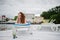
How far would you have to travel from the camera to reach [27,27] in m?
1.88

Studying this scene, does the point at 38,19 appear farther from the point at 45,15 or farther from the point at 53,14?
the point at 53,14

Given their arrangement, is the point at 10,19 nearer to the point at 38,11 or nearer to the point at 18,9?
the point at 18,9

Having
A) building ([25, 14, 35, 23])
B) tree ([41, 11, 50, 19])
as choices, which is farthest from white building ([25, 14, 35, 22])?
tree ([41, 11, 50, 19])

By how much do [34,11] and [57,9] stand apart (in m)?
0.30

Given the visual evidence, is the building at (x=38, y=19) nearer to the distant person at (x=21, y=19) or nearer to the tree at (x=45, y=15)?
the tree at (x=45, y=15)

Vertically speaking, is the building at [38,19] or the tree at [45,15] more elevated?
the tree at [45,15]

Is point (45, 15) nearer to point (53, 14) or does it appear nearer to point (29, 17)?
point (53, 14)

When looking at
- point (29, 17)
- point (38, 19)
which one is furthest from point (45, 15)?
point (29, 17)

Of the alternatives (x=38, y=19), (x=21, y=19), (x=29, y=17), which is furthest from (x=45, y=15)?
(x=21, y=19)

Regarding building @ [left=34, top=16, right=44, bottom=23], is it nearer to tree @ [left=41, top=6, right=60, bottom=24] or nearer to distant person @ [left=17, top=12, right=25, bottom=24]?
tree @ [left=41, top=6, right=60, bottom=24]

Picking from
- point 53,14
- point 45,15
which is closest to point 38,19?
point 45,15

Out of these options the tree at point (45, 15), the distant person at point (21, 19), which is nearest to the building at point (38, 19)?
the tree at point (45, 15)

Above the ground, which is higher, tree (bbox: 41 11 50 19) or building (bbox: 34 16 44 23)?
tree (bbox: 41 11 50 19)

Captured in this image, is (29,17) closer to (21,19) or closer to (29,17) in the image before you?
(29,17)
